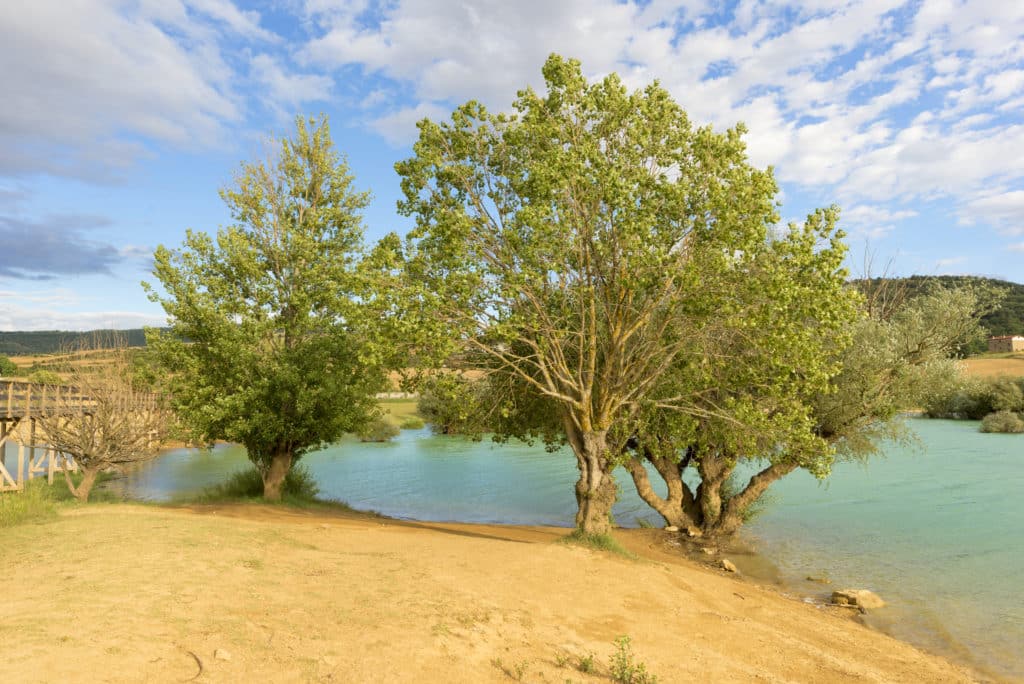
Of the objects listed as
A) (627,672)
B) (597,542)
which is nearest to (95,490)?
(597,542)

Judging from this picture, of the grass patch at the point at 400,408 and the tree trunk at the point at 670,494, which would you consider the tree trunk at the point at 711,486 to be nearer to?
the tree trunk at the point at 670,494

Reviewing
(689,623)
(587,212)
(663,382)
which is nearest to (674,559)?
(663,382)

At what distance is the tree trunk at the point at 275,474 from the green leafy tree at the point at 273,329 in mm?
37

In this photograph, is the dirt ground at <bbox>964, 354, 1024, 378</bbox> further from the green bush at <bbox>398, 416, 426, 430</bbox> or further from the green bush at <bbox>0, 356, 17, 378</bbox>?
the green bush at <bbox>0, 356, 17, 378</bbox>

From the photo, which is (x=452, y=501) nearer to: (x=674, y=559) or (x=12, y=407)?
(x=674, y=559)

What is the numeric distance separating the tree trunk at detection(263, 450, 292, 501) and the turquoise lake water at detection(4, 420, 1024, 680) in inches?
222

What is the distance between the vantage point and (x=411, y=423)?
243 ft

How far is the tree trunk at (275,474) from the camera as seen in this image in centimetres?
2380

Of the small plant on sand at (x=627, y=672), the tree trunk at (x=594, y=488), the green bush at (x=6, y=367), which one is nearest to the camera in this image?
the small plant on sand at (x=627, y=672)

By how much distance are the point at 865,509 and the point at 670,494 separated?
34.1 ft

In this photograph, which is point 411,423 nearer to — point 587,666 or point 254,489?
point 254,489

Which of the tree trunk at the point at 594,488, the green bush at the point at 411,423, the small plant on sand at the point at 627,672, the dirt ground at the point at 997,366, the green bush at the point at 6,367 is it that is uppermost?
the dirt ground at the point at 997,366

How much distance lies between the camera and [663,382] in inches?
727

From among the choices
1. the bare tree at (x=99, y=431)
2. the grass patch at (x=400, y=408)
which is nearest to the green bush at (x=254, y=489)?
the bare tree at (x=99, y=431)
